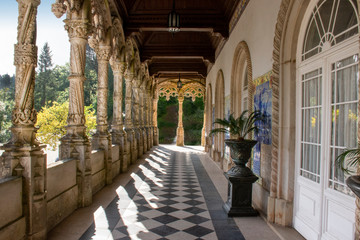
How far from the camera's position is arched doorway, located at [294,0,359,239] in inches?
102

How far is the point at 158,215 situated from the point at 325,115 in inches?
106

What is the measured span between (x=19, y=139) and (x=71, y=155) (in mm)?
1568

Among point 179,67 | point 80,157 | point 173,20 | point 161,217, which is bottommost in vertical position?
point 161,217

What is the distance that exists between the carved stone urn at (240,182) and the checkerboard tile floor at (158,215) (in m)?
0.27

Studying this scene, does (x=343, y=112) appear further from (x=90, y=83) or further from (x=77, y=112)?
(x=90, y=83)

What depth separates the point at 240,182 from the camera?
416cm

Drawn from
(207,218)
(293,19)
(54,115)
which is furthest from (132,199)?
(54,115)

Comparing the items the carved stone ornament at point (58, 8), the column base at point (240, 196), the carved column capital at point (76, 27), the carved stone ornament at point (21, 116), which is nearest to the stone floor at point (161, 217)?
the column base at point (240, 196)

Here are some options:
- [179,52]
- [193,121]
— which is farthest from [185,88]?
[193,121]

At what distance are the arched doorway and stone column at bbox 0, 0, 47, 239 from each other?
3.05 m

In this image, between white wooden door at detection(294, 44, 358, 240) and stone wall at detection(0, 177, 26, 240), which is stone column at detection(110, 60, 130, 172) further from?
white wooden door at detection(294, 44, 358, 240)

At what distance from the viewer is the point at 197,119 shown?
1320 inches

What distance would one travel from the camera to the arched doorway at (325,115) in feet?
8.48

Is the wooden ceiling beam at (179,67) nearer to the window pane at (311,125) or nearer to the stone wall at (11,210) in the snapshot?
the window pane at (311,125)
